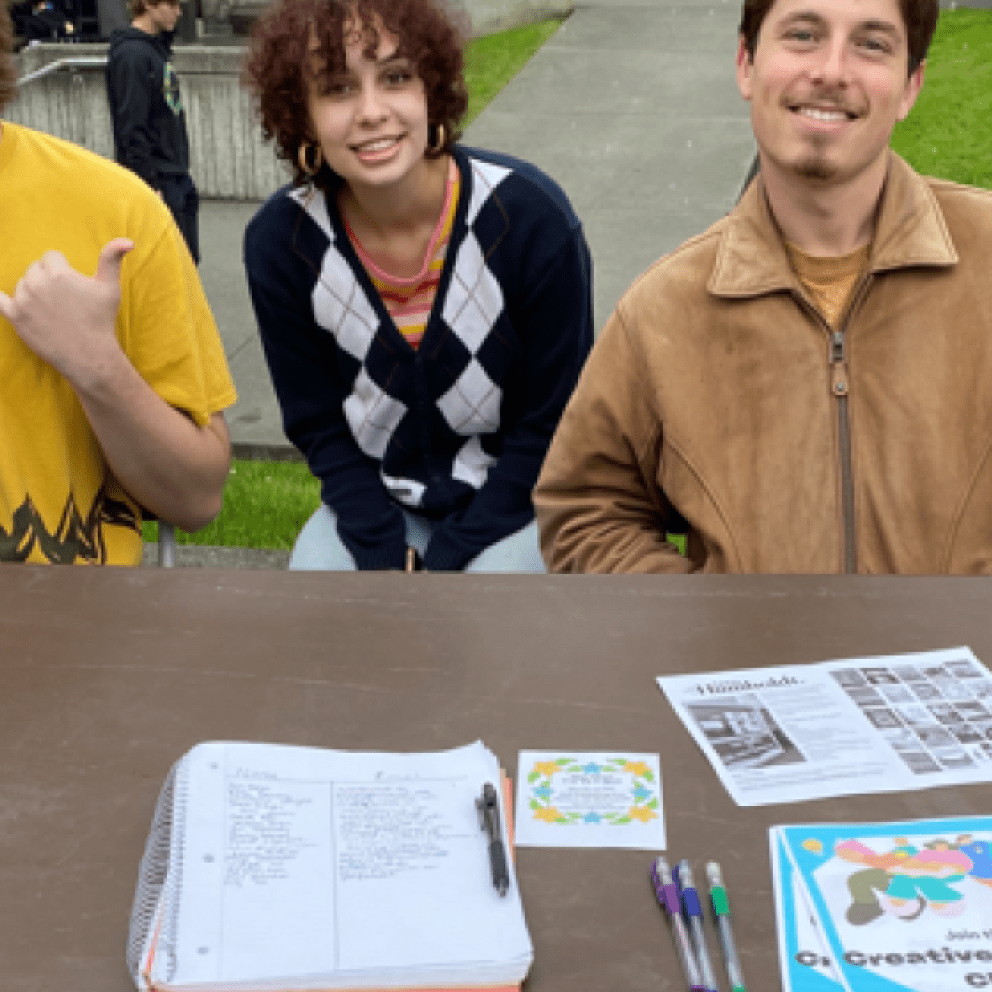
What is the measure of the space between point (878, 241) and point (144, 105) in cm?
488

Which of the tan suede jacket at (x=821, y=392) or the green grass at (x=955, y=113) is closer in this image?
the tan suede jacket at (x=821, y=392)

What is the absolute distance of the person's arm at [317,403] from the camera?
273 centimetres

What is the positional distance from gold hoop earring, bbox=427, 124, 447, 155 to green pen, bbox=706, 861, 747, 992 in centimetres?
177

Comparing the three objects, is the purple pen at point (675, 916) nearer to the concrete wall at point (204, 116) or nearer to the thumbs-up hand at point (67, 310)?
the thumbs-up hand at point (67, 310)

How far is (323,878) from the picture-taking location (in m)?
1.30

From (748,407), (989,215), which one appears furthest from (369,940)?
(989,215)

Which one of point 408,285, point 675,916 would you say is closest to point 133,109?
point 408,285

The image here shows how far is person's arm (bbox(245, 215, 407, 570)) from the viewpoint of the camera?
273cm

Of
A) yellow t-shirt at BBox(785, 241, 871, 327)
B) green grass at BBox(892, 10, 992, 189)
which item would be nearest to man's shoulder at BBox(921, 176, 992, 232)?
yellow t-shirt at BBox(785, 241, 871, 327)

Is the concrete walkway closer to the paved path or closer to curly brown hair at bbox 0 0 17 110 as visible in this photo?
the paved path

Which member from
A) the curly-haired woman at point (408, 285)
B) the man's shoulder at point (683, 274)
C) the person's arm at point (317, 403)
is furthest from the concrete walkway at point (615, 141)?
the man's shoulder at point (683, 274)

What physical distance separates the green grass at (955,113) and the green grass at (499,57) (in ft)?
8.95

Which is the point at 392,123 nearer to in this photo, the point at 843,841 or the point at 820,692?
the point at 820,692

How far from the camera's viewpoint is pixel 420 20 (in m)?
2.66
